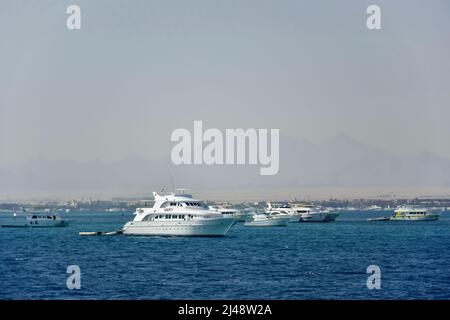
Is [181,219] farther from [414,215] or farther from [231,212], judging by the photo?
[414,215]

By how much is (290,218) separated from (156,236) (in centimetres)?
6031

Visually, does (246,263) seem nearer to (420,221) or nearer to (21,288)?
(21,288)

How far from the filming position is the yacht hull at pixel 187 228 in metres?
89.3

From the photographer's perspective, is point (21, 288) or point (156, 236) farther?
point (156, 236)

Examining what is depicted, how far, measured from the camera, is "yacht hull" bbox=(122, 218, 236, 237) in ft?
293

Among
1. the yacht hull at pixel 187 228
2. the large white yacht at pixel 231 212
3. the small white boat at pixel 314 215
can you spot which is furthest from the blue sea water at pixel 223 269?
the small white boat at pixel 314 215

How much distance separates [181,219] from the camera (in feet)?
295

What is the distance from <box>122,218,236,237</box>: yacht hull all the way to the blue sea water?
1842 mm

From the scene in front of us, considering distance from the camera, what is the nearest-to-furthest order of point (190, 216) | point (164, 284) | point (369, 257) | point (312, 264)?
point (164, 284)
point (312, 264)
point (369, 257)
point (190, 216)

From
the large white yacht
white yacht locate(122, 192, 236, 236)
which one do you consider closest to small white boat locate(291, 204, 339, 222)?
the large white yacht

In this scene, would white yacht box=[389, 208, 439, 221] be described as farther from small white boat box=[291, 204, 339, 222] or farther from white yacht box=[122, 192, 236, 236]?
white yacht box=[122, 192, 236, 236]

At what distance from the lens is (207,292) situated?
149 feet
